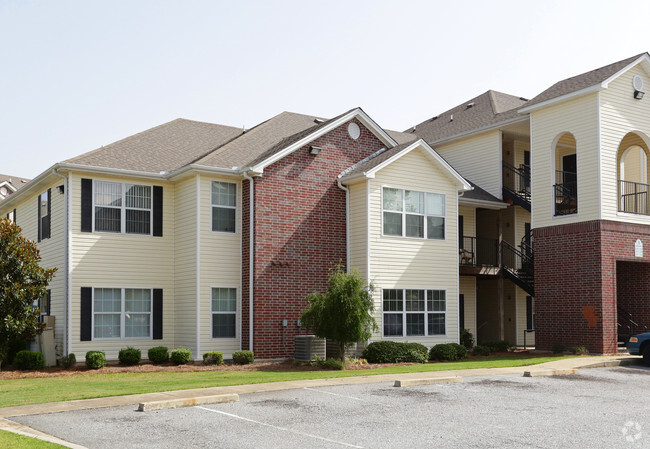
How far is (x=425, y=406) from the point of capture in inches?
510

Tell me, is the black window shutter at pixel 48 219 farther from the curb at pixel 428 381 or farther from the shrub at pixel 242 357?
the curb at pixel 428 381

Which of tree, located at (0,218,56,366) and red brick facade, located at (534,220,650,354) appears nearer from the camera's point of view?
tree, located at (0,218,56,366)

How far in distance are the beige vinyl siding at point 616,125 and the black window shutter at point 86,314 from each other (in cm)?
1738

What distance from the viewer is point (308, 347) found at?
2156 cm

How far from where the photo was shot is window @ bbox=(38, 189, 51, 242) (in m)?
24.4

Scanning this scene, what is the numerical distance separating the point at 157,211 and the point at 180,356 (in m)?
5.12

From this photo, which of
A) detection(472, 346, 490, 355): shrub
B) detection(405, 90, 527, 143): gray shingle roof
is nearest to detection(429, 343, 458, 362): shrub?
detection(472, 346, 490, 355): shrub

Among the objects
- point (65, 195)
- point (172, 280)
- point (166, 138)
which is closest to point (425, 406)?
point (172, 280)

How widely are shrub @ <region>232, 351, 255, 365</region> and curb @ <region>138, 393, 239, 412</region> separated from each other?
26.8ft

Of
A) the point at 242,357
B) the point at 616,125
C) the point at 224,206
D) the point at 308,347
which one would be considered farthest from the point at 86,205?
the point at 616,125

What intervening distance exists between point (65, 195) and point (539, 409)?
15887 millimetres

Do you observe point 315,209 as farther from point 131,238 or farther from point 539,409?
point 539,409

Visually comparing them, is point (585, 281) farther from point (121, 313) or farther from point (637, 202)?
point (121, 313)

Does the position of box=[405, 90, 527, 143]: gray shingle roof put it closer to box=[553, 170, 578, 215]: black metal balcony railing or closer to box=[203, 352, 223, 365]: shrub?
box=[553, 170, 578, 215]: black metal balcony railing
